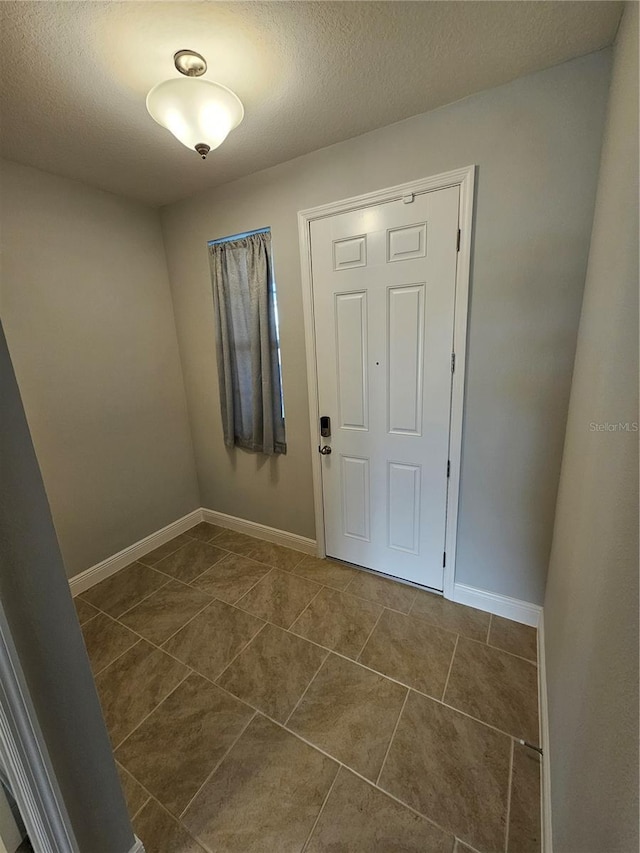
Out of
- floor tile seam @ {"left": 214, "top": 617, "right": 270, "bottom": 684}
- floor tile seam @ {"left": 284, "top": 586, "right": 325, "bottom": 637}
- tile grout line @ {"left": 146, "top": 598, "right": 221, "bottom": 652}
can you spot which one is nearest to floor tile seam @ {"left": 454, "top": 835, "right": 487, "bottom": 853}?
floor tile seam @ {"left": 284, "top": 586, "right": 325, "bottom": 637}

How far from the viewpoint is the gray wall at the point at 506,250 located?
1.38m

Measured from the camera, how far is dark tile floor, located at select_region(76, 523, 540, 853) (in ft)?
3.63

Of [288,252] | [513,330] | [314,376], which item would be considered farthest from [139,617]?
[513,330]

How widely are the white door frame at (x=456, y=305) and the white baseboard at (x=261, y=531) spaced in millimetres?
453

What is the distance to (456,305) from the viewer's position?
1672 millimetres

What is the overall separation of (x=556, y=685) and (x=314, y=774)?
92cm

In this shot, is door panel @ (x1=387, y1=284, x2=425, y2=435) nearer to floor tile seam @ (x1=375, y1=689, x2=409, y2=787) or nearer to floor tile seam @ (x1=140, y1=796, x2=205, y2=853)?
floor tile seam @ (x1=375, y1=689, x2=409, y2=787)

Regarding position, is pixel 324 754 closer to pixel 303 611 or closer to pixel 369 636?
pixel 369 636

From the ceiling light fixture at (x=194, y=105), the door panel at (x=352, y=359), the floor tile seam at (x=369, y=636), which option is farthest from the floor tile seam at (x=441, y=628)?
the ceiling light fixture at (x=194, y=105)

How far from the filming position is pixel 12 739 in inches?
29.5

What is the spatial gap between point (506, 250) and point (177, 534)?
2.99m

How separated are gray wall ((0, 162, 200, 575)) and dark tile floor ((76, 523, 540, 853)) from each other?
639mm

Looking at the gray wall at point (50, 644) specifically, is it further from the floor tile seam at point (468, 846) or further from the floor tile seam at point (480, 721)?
the floor tile seam at point (480, 721)

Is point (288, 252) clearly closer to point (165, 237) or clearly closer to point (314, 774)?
point (165, 237)
